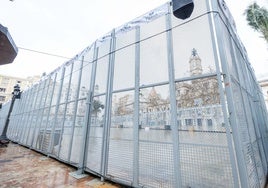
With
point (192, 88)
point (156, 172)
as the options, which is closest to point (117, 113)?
point (156, 172)

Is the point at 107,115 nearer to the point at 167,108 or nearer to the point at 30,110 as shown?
the point at 167,108

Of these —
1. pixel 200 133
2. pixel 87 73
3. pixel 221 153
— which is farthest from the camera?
pixel 87 73

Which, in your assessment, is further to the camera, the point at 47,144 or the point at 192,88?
the point at 47,144

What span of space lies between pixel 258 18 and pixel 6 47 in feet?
43.8

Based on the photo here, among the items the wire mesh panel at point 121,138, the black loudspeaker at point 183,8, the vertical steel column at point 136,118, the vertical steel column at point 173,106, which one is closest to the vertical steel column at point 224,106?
the black loudspeaker at point 183,8

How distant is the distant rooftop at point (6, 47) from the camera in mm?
2576

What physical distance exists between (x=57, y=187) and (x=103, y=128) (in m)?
1.46

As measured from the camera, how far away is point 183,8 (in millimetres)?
2250

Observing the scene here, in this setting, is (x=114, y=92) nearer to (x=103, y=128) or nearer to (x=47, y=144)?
(x=103, y=128)

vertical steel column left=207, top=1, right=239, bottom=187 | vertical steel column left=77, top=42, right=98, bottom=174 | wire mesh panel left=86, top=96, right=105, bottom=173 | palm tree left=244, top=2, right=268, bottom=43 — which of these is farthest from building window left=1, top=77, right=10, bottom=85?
palm tree left=244, top=2, right=268, bottom=43

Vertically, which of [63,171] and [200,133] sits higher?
[200,133]

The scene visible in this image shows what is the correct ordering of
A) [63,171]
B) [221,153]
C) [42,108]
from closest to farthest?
[221,153] → [63,171] → [42,108]

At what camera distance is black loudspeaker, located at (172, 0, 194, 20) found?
2.20 meters

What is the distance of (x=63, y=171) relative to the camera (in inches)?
153
